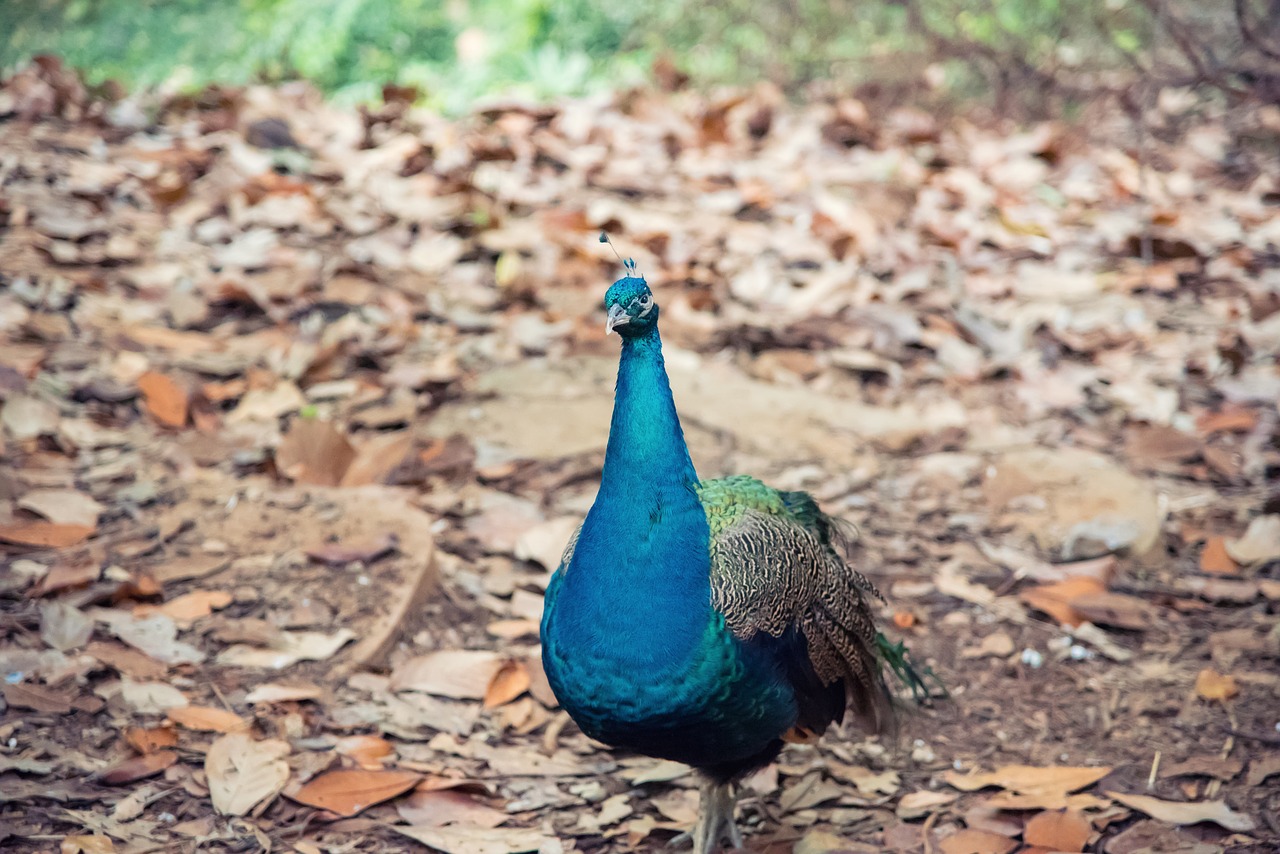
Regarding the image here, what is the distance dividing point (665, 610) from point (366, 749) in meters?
0.91

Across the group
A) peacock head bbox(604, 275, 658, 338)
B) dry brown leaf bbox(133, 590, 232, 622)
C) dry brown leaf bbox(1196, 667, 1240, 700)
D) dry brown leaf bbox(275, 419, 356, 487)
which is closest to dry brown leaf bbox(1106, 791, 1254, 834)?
dry brown leaf bbox(1196, 667, 1240, 700)

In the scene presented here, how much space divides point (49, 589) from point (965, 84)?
6169 millimetres

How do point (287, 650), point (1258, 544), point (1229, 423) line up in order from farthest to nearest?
point (1229, 423) < point (1258, 544) < point (287, 650)

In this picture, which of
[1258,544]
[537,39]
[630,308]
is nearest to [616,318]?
[630,308]

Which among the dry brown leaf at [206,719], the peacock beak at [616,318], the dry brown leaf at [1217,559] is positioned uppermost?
the peacock beak at [616,318]

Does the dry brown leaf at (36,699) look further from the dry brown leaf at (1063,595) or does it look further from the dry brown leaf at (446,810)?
the dry brown leaf at (1063,595)

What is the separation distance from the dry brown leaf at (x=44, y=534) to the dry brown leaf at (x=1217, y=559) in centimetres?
324

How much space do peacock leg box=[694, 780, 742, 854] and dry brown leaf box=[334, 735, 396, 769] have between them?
0.75m

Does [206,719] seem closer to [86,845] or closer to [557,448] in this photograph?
[86,845]

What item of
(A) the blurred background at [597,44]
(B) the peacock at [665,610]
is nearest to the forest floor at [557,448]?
(B) the peacock at [665,610]

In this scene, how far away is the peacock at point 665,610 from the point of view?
2.58m

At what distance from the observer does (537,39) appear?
759 cm

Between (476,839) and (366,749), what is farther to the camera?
(366,749)

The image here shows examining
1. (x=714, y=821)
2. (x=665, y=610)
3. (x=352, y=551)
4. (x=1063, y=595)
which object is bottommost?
(x=714, y=821)
